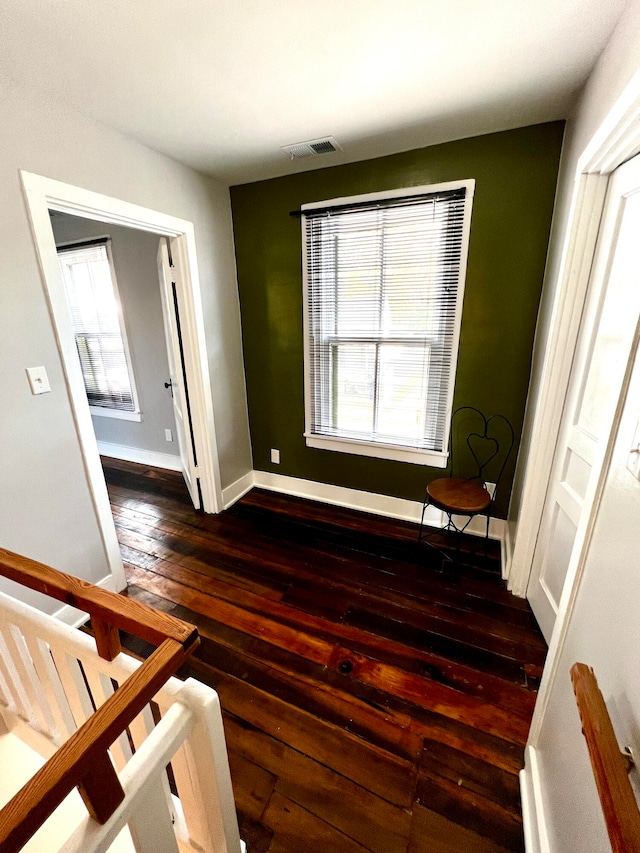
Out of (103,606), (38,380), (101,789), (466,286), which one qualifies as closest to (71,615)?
(38,380)

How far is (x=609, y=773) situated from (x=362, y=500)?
7.26 ft

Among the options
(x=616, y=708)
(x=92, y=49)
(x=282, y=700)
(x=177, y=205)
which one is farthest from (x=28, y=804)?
(x=177, y=205)

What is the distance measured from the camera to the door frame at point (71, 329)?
5.04 ft

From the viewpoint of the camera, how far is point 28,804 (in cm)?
47

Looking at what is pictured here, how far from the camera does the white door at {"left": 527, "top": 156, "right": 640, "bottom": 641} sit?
1.17 m

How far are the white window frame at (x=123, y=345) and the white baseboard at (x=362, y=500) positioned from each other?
5.10 feet

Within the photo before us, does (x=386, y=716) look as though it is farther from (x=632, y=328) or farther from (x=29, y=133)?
(x=29, y=133)

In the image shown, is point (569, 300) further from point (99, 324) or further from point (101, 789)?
point (99, 324)

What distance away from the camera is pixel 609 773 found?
580mm

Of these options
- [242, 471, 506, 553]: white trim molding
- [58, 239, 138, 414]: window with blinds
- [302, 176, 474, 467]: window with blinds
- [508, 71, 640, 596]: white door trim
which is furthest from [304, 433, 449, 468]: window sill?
[58, 239, 138, 414]: window with blinds

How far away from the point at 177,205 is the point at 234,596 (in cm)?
239

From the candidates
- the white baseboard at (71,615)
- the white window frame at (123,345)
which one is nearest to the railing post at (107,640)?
the white baseboard at (71,615)

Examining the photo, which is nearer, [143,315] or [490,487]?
[490,487]

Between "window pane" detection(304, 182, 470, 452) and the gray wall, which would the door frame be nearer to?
"window pane" detection(304, 182, 470, 452)
